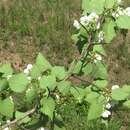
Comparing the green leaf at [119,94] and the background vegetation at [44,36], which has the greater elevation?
the green leaf at [119,94]

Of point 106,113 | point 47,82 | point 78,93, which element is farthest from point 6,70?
point 106,113

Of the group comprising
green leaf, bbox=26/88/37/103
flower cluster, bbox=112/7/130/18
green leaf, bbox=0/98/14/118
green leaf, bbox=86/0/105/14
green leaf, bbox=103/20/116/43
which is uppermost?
green leaf, bbox=86/0/105/14

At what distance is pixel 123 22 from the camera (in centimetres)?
179

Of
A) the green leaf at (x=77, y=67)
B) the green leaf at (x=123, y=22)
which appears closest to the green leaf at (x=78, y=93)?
the green leaf at (x=77, y=67)

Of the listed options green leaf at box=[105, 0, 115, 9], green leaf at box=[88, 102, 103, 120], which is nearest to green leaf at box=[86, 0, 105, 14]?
green leaf at box=[105, 0, 115, 9]

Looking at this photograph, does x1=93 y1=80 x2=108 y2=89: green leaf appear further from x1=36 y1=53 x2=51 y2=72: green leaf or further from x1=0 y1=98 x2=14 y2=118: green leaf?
x1=0 y1=98 x2=14 y2=118: green leaf

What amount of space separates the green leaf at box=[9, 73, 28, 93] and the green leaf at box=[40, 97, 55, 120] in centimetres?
9

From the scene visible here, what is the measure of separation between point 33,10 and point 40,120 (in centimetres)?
583

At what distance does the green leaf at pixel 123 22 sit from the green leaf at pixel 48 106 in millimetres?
384

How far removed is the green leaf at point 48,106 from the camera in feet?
6.04

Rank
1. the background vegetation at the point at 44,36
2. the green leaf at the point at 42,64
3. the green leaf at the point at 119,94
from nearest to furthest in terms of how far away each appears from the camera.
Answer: the green leaf at the point at 119,94 < the green leaf at the point at 42,64 < the background vegetation at the point at 44,36

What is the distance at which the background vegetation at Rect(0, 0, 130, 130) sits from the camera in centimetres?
706

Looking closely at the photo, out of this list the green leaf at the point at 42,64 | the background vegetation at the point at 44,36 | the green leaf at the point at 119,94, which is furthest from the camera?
the background vegetation at the point at 44,36

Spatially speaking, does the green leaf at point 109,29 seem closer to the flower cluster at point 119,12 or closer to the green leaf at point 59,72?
the flower cluster at point 119,12
